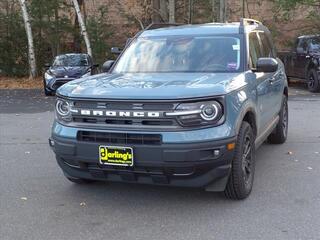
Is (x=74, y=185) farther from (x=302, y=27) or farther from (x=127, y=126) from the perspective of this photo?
(x=302, y=27)

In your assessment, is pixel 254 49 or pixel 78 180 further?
pixel 254 49

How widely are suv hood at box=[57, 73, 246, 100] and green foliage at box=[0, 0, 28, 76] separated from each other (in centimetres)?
1969

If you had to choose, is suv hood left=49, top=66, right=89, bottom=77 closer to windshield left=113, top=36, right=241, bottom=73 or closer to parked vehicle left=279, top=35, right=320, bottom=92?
parked vehicle left=279, top=35, right=320, bottom=92

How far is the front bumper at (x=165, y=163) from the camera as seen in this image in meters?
4.59

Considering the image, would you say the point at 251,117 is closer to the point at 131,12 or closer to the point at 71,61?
the point at 71,61

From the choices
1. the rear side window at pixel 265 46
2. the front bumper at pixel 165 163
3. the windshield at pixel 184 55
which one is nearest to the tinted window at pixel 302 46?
the rear side window at pixel 265 46

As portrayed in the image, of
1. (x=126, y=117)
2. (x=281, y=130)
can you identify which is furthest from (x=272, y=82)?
(x=126, y=117)

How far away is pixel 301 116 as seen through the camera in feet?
35.8

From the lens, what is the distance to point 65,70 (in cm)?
1741

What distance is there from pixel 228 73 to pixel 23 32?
67.6 feet

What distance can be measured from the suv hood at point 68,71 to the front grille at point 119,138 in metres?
12.5

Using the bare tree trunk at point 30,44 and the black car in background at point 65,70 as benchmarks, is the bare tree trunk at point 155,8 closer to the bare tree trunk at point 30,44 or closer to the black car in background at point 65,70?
the bare tree trunk at point 30,44

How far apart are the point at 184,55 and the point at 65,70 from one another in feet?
38.9

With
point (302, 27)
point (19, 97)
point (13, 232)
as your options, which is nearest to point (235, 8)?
Result: point (302, 27)
